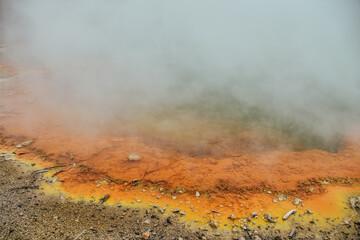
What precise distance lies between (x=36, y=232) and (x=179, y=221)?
61.8 inches

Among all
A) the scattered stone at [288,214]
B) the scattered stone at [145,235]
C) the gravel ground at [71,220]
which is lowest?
the gravel ground at [71,220]

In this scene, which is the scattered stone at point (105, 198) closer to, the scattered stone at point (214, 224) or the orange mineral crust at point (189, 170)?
the orange mineral crust at point (189, 170)

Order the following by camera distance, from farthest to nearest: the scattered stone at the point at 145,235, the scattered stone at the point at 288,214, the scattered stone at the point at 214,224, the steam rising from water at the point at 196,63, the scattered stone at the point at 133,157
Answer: the steam rising from water at the point at 196,63 < the scattered stone at the point at 133,157 < the scattered stone at the point at 288,214 < the scattered stone at the point at 214,224 < the scattered stone at the point at 145,235

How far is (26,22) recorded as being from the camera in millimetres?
16594

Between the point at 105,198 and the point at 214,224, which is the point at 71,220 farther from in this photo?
the point at 214,224

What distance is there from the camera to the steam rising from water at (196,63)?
208 inches

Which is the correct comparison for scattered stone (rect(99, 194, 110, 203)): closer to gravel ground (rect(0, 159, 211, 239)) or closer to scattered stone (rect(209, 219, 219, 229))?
gravel ground (rect(0, 159, 211, 239))

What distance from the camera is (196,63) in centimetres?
1032

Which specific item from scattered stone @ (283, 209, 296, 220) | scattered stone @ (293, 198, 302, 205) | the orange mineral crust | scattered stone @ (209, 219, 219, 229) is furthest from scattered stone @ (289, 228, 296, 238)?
scattered stone @ (209, 219, 219, 229)

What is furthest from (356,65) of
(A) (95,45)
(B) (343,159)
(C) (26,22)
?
(C) (26,22)

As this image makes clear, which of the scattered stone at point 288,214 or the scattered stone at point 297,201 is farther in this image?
the scattered stone at point 297,201

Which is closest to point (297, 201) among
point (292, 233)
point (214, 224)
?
point (292, 233)

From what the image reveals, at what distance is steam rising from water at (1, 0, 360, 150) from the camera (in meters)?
5.28

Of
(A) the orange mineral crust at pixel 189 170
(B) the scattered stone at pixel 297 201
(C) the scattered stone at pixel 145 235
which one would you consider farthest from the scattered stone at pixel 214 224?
(B) the scattered stone at pixel 297 201
